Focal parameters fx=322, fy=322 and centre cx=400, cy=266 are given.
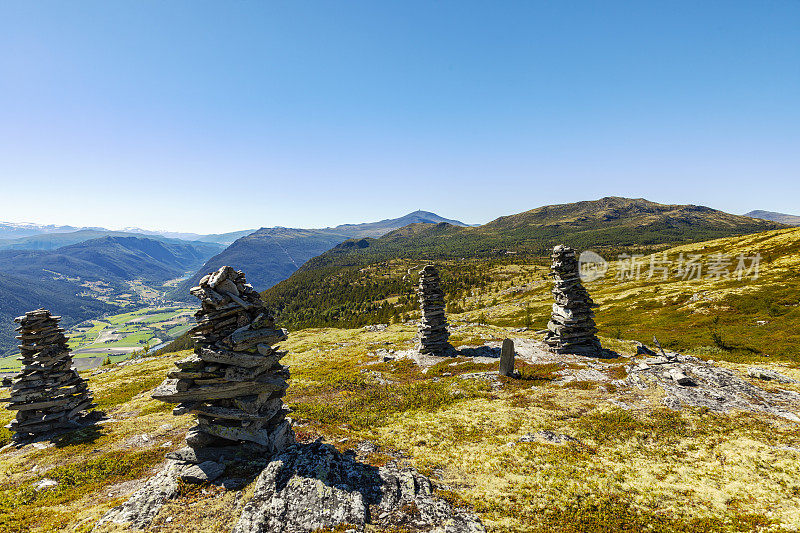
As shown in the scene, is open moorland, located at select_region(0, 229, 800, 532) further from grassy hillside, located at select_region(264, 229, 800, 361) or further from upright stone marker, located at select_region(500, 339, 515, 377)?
grassy hillside, located at select_region(264, 229, 800, 361)

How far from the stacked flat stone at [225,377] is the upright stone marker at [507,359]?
21.2 m

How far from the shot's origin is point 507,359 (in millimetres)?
30781

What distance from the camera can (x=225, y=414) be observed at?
15766 mm

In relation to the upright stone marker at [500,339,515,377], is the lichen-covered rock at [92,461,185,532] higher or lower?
higher

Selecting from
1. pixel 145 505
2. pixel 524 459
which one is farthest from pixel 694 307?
pixel 145 505

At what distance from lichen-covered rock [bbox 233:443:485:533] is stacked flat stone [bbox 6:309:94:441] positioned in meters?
22.7

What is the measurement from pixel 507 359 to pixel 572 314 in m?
11.7

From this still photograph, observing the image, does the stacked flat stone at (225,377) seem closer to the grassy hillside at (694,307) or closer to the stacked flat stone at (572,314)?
the grassy hillside at (694,307)

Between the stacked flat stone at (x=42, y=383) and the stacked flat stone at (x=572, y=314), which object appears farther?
the stacked flat stone at (x=572, y=314)

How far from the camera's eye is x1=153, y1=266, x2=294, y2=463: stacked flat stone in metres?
15.8

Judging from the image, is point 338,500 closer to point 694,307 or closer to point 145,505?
point 145,505

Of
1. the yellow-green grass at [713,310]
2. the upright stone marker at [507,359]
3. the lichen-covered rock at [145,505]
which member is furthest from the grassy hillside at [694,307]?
the lichen-covered rock at [145,505]

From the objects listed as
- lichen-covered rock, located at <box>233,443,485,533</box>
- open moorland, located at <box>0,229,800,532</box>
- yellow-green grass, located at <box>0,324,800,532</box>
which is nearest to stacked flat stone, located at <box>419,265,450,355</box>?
open moorland, located at <box>0,229,800,532</box>

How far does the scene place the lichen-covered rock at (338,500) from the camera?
11148 mm
